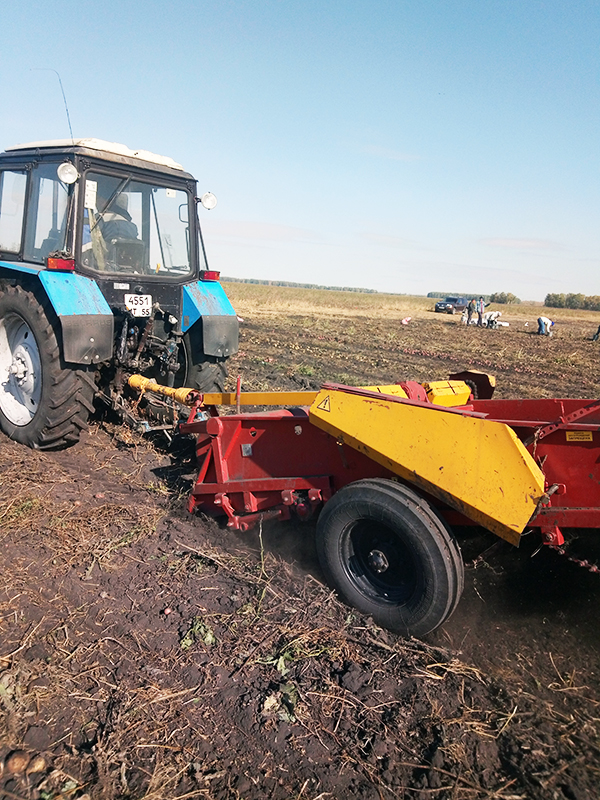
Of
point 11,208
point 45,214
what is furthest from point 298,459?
point 11,208

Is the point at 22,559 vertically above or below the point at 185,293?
below

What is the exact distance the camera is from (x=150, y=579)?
3510 mm

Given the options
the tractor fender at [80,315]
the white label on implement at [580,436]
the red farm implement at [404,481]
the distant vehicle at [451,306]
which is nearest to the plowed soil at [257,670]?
the red farm implement at [404,481]

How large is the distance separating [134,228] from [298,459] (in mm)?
3196

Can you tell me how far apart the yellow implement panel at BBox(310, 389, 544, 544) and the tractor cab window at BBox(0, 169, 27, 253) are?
412 cm

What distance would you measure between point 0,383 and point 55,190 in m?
1.92

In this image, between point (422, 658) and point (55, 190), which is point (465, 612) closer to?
point (422, 658)

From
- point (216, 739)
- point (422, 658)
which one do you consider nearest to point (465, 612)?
point (422, 658)

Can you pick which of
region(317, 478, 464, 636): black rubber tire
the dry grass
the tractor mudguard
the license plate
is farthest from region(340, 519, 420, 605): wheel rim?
the dry grass

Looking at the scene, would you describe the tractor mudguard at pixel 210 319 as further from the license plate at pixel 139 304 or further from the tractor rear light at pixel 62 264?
the tractor rear light at pixel 62 264

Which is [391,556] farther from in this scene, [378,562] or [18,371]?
[18,371]

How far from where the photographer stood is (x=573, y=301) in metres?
59.9

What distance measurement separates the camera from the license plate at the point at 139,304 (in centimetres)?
553

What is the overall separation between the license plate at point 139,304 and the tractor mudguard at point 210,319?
42cm
